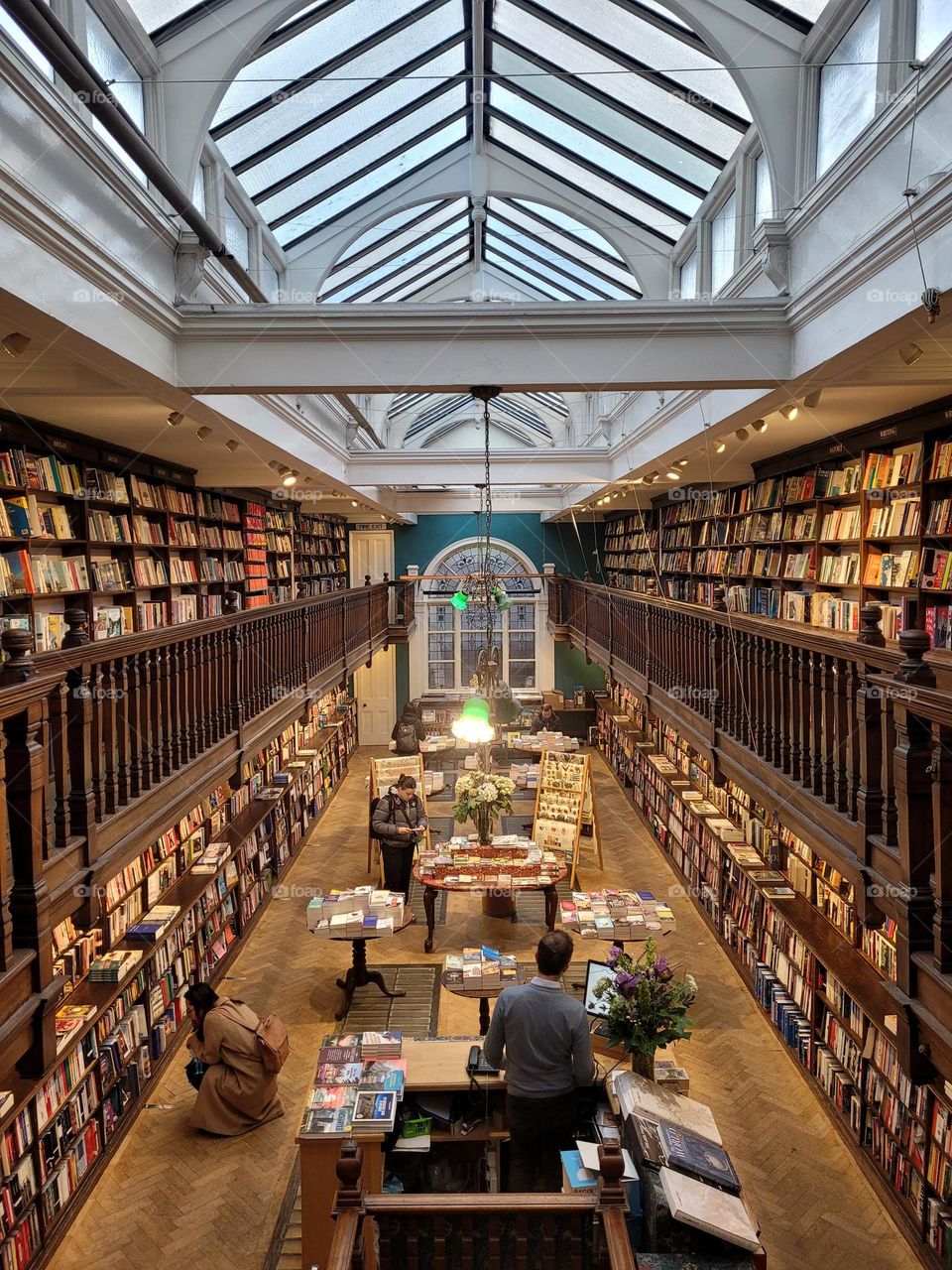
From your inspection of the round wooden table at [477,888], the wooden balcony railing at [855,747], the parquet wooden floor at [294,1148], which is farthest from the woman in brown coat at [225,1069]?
the wooden balcony railing at [855,747]

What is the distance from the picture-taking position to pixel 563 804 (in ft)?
29.1

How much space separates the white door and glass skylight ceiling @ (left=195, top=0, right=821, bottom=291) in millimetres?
9439

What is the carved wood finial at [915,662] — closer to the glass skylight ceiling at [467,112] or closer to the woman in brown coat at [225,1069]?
the glass skylight ceiling at [467,112]

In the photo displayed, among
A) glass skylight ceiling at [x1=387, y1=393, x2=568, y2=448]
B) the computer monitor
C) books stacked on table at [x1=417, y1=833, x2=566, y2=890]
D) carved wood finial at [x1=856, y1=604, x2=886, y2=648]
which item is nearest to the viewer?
carved wood finial at [x1=856, y1=604, x2=886, y2=648]

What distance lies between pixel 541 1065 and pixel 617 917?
9.43ft

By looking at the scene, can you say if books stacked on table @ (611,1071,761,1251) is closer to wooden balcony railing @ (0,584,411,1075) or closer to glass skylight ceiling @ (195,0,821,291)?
wooden balcony railing @ (0,584,411,1075)

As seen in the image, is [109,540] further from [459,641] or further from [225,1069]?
[459,641]

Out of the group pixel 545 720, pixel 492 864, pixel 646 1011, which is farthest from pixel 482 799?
pixel 545 720

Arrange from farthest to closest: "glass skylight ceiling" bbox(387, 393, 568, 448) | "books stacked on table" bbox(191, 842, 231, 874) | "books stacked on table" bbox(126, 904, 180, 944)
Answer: "glass skylight ceiling" bbox(387, 393, 568, 448) → "books stacked on table" bbox(191, 842, 231, 874) → "books stacked on table" bbox(126, 904, 180, 944)

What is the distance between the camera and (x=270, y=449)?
6.51 meters

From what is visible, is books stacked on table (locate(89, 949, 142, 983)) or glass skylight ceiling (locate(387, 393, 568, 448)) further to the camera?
glass skylight ceiling (locate(387, 393, 568, 448))

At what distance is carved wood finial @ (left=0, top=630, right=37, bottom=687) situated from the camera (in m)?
2.58

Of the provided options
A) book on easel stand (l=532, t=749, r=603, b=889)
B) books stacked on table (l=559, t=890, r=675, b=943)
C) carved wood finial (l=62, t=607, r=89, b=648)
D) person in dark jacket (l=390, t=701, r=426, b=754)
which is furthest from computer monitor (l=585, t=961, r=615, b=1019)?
person in dark jacket (l=390, t=701, r=426, b=754)

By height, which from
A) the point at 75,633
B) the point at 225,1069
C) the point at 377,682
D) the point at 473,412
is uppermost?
the point at 473,412
